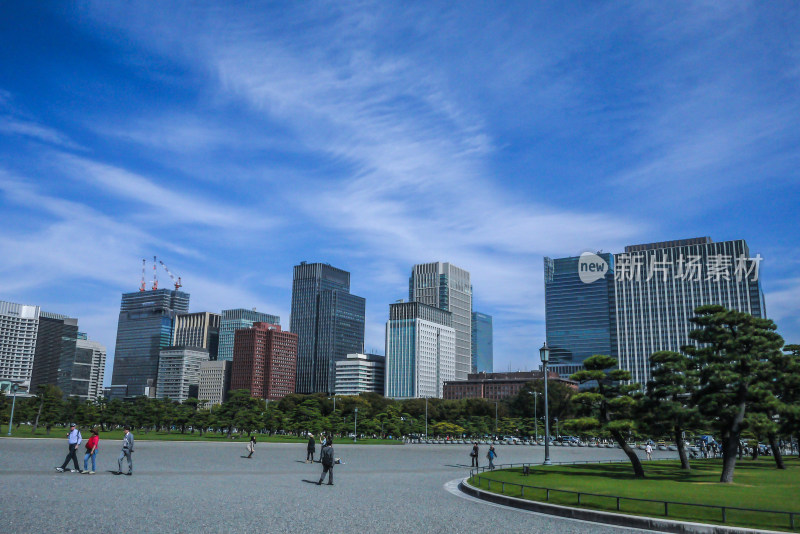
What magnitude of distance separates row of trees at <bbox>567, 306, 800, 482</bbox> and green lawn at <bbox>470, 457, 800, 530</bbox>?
1918mm

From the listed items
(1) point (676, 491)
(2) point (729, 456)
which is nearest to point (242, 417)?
(2) point (729, 456)

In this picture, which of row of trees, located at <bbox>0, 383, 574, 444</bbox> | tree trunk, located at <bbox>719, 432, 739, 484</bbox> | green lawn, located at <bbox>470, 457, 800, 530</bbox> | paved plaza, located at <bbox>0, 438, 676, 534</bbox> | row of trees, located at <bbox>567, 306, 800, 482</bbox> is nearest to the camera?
paved plaza, located at <bbox>0, 438, 676, 534</bbox>

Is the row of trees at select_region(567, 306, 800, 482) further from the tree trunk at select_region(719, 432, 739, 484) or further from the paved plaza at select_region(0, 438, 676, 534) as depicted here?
the paved plaza at select_region(0, 438, 676, 534)

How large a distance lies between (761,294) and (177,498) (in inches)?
8231

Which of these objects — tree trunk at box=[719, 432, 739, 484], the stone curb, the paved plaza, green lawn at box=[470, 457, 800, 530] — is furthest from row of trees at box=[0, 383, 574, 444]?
the stone curb

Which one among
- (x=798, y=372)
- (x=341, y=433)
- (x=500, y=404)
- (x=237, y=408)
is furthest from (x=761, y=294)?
(x=798, y=372)

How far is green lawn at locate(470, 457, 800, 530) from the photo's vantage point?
1720 cm

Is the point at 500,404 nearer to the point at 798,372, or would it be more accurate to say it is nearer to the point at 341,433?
the point at 341,433

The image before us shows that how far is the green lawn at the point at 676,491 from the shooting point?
1720 centimetres

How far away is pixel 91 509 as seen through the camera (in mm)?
15680

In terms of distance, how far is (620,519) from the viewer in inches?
663

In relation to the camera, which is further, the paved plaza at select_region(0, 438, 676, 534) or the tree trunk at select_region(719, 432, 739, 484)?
the tree trunk at select_region(719, 432, 739, 484)

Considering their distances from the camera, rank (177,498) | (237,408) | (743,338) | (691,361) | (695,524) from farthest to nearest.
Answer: (237,408) < (691,361) < (743,338) < (177,498) < (695,524)

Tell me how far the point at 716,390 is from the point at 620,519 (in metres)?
15.2
